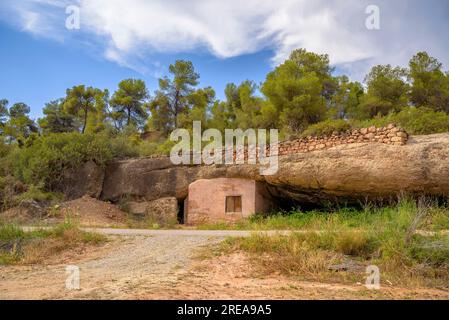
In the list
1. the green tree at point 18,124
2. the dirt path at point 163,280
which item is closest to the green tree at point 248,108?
the dirt path at point 163,280

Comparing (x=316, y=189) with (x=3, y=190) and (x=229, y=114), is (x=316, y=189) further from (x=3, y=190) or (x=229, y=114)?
(x=229, y=114)

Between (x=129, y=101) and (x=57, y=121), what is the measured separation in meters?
6.46

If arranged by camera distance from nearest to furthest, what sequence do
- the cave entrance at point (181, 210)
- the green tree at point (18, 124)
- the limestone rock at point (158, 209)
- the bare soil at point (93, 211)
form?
the bare soil at point (93, 211) → the limestone rock at point (158, 209) → the cave entrance at point (181, 210) → the green tree at point (18, 124)

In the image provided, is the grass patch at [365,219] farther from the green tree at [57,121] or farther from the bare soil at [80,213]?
the green tree at [57,121]

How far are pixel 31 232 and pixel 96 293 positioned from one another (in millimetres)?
5039

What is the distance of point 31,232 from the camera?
8750 millimetres

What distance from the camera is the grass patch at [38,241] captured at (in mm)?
7414

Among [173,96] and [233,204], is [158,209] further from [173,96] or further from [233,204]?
[173,96]

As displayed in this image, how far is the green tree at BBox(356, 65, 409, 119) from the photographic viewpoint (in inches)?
847

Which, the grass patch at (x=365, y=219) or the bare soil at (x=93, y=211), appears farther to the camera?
the bare soil at (x=93, y=211)

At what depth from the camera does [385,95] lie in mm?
22156

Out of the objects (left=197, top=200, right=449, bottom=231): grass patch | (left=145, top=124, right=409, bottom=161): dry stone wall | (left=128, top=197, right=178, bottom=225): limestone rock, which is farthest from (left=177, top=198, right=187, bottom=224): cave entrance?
(left=145, top=124, right=409, bottom=161): dry stone wall

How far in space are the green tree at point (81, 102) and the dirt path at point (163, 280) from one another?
26883 mm

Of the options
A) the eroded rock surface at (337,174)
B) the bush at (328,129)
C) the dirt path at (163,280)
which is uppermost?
the bush at (328,129)
